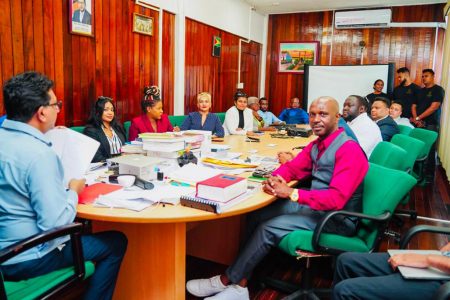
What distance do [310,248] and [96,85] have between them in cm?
303

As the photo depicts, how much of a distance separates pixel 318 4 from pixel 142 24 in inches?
159

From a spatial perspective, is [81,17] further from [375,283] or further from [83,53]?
[375,283]

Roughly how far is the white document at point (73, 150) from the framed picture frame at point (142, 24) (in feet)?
10.0

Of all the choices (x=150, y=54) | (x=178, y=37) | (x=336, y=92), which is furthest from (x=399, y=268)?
(x=336, y=92)

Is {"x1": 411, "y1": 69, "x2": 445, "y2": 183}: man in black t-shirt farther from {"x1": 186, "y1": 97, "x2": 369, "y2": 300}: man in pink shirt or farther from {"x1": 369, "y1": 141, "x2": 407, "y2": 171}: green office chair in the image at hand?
{"x1": 186, "y1": 97, "x2": 369, "y2": 300}: man in pink shirt

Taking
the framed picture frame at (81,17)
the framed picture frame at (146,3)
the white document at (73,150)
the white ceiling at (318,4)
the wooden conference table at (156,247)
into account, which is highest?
the white ceiling at (318,4)

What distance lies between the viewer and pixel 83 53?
12.5 feet

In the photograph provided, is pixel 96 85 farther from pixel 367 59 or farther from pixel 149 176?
pixel 367 59

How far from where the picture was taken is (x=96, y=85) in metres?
4.03

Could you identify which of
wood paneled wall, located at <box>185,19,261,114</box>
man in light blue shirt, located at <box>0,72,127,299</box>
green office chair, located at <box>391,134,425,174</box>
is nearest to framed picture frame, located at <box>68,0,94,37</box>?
wood paneled wall, located at <box>185,19,261,114</box>

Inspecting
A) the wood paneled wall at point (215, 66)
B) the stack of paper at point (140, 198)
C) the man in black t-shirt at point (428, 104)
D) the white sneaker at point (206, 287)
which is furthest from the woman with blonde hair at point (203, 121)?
the man in black t-shirt at point (428, 104)

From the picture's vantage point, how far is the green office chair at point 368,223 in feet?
6.04

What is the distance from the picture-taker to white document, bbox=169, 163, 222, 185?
2037 millimetres

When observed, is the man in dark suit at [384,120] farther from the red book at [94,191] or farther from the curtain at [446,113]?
the red book at [94,191]
